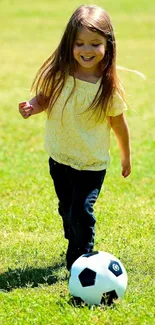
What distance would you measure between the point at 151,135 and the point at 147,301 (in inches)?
221

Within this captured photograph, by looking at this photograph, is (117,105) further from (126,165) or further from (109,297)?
(109,297)

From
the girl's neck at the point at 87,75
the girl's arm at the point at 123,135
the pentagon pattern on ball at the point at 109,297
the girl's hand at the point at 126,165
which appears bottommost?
the pentagon pattern on ball at the point at 109,297

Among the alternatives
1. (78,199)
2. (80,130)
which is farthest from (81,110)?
(78,199)

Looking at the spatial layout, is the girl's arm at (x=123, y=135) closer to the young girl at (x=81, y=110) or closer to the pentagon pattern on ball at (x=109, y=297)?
the young girl at (x=81, y=110)

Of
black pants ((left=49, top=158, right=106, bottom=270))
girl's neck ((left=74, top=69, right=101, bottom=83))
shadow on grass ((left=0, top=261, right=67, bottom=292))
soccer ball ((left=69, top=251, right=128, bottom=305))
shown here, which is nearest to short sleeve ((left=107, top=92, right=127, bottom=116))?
girl's neck ((left=74, top=69, right=101, bottom=83))

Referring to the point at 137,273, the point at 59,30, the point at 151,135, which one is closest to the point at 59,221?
the point at 137,273

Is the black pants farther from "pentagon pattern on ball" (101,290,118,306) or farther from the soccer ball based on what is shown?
"pentagon pattern on ball" (101,290,118,306)

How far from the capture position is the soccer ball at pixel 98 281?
4410 mm

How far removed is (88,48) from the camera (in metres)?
4.83

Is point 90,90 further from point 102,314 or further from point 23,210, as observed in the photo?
point 23,210

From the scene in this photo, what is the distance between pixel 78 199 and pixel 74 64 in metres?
0.87

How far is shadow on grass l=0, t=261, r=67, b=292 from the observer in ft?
16.1

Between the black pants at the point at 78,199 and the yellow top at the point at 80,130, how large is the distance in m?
0.06

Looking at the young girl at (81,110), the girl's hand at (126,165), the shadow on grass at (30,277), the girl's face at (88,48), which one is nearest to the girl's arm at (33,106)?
the young girl at (81,110)
